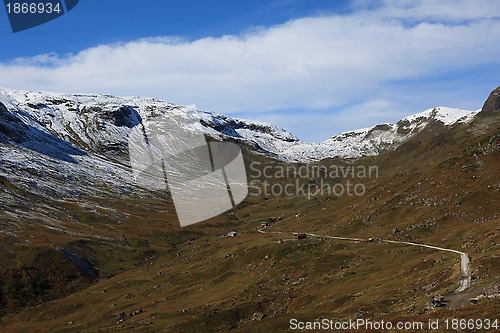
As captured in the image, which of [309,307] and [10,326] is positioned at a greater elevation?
[309,307]

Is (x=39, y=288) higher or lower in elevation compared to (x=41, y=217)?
lower

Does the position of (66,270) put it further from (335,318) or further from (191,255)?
(335,318)

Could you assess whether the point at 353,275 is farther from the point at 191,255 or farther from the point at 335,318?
the point at 191,255

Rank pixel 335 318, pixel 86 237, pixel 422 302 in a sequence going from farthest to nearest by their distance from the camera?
1. pixel 86 237
2. pixel 335 318
3. pixel 422 302

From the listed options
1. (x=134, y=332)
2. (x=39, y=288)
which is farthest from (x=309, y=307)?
(x=39, y=288)

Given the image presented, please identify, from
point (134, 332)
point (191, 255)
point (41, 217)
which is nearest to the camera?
point (134, 332)

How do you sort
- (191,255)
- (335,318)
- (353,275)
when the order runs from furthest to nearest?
(191,255) → (353,275) → (335,318)

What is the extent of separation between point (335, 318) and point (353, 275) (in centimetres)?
2665

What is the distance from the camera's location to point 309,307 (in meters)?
74.1

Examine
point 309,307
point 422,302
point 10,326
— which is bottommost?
point 10,326

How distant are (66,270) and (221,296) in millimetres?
64999

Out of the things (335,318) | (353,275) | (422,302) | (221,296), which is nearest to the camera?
(422,302)

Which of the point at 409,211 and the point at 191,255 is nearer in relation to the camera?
the point at 409,211

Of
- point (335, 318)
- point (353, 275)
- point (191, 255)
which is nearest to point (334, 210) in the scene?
point (191, 255)
